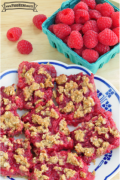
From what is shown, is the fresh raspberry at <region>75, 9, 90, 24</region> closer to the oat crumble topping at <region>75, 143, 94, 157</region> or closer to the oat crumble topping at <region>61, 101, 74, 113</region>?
the oat crumble topping at <region>61, 101, 74, 113</region>

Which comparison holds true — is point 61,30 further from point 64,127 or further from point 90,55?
point 64,127

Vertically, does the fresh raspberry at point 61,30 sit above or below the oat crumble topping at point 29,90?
above

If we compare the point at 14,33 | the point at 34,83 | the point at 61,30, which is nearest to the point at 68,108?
the point at 34,83

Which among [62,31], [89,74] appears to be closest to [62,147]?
[89,74]

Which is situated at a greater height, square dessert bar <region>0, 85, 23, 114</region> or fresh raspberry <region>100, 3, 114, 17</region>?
fresh raspberry <region>100, 3, 114, 17</region>

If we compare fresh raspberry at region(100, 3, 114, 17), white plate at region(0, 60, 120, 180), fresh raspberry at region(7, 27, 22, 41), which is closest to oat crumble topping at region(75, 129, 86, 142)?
white plate at region(0, 60, 120, 180)

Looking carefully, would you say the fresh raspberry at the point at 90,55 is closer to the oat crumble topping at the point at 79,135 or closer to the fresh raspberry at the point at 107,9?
the fresh raspberry at the point at 107,9

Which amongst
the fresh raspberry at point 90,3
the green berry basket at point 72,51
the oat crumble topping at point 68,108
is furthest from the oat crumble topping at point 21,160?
the fresh raspberry at point 90,3
